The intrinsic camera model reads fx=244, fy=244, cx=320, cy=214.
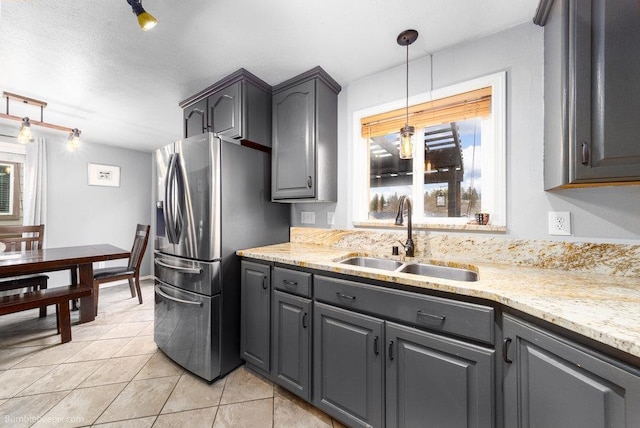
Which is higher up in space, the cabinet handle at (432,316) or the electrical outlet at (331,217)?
the electrical outlet at (331,217)

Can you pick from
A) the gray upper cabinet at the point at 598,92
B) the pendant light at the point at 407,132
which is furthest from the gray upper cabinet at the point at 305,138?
the gray upper cabinet at the point at 598,92

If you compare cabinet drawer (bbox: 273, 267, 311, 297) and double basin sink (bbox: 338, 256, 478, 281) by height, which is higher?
double basin sink (bbox: 338, 256, 478, 281)

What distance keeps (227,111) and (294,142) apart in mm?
639

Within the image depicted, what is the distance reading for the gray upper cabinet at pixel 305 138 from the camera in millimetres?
1922

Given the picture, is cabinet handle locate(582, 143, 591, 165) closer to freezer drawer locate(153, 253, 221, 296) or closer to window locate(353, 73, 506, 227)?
window locate(353, 73, 506, 227)

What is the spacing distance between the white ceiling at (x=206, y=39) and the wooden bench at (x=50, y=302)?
1873mm

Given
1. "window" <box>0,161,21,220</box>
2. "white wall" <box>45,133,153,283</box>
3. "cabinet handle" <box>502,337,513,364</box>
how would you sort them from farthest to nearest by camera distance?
"white wall" <box>45,133,153,283</box> < "window" <box>0,161,21,220</box> < "cabinet handle" <box>502,337,513,364</box>

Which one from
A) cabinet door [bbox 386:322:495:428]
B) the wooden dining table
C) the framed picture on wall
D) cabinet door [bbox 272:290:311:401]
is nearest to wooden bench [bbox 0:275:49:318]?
the wooden dining table

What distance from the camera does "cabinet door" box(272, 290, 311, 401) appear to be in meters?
1.46

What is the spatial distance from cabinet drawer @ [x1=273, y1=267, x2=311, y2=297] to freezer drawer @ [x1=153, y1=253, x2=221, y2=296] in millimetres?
436

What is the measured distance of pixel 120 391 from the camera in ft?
5.40

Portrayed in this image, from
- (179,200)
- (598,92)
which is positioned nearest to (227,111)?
(179,200)

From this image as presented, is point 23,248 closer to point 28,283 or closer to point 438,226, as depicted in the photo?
point 28,283

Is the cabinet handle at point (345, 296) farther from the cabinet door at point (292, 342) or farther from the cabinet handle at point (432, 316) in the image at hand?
the cabinet handle at point (432, 316)
